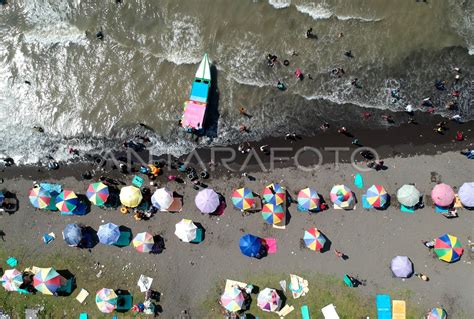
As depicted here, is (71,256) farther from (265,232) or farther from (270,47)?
(270,47)

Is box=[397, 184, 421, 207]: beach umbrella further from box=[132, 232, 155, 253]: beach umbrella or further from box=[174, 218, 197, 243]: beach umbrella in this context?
box=[132, 232, 155, 253]: beach umbrella

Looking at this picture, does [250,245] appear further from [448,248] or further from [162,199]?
[448,248]

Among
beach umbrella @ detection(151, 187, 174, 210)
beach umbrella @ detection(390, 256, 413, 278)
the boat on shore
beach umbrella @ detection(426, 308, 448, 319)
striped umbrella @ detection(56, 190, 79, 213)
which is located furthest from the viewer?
the boat on shore

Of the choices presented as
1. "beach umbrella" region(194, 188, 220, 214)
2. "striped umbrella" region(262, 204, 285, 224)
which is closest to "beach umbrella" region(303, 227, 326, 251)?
"striped umbrella" region(262, 204, 285, 224)

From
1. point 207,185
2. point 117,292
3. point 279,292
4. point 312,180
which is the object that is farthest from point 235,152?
point 117,292

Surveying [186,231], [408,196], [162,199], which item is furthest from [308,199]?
[162,199]

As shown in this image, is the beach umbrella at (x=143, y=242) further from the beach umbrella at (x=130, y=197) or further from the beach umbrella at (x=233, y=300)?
the beach umbrella at (x=233, y=300)

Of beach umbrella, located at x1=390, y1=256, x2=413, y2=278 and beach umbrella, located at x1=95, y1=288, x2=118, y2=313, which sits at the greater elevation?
beach umbrella, located at x1=390, y1=256, x2=413, y2=278
